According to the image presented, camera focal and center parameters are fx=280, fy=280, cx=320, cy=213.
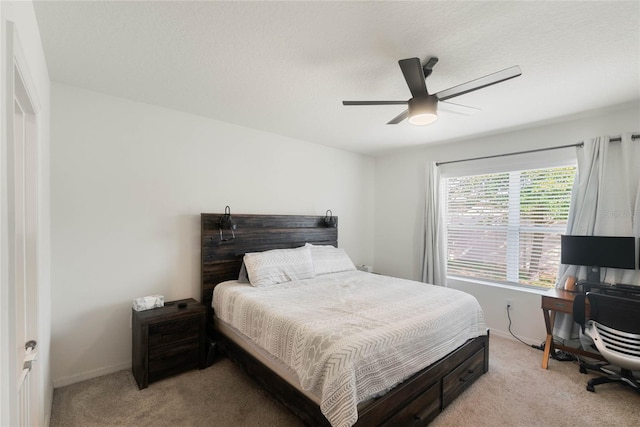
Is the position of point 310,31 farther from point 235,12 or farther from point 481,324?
point 481,324

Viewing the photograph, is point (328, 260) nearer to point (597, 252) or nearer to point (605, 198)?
point (597, 252)

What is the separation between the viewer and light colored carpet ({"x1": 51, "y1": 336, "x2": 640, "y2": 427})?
196 cm

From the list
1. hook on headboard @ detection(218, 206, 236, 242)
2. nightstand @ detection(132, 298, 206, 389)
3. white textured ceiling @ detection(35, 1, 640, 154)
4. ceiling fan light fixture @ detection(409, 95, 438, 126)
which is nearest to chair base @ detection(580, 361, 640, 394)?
white textured ceiling @ detection(35, 1, 640, 154)

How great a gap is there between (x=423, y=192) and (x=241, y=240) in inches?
108

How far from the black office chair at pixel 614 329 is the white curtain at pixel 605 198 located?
1.86 ft

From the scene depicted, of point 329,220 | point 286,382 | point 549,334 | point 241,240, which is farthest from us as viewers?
point 329,220

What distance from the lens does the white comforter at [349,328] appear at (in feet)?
4.99

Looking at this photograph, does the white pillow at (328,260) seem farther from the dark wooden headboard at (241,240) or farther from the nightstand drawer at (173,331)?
the nightstand drawer at (173,331)

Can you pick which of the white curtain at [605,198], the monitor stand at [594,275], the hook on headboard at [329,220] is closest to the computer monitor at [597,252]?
the monitor stand at [594,275]

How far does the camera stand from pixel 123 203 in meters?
2.59

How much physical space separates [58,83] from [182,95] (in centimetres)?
94

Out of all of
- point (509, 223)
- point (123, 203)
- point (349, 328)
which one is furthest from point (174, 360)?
point (509, 223)

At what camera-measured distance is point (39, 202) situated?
1.71m

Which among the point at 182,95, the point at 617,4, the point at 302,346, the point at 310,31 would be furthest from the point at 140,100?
the point at 617,4
